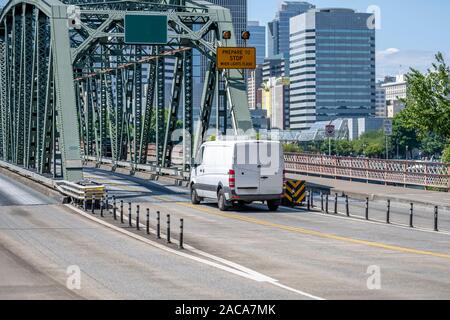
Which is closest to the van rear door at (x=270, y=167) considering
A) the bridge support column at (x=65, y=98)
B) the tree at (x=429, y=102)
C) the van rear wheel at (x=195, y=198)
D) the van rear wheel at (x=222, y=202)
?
the van rear wheel at (x=222, y=202)

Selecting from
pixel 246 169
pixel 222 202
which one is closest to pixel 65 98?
pixel 222 202

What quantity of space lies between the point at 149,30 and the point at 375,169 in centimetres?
1457

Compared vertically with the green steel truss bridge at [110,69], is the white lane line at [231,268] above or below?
below

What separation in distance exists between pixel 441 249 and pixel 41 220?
13288 millimetres

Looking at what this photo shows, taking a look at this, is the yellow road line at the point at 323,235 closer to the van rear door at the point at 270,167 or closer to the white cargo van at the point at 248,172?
the white cargo van at the point at 248,172

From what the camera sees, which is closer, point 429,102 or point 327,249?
point 327,249

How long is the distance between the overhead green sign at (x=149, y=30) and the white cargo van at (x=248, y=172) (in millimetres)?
11489

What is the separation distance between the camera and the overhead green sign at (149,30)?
43.4m

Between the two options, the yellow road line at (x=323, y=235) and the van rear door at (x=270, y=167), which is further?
the van rear door at (x=270, y=167)

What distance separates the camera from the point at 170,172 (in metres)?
51.5

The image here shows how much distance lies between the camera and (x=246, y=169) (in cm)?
3212

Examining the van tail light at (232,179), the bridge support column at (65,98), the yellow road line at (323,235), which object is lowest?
the yellow road line at (323,235)

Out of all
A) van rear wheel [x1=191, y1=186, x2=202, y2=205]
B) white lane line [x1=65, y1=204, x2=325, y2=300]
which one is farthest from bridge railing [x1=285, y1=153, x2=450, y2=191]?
white lane line [x1=65, y1=204, x2=325, y2=300]

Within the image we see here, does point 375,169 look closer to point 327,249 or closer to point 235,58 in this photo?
point 235,58
